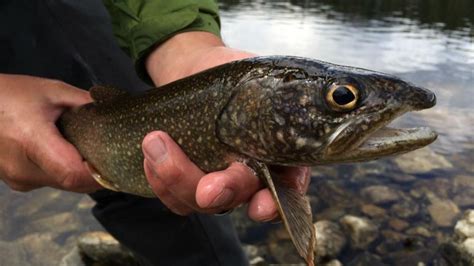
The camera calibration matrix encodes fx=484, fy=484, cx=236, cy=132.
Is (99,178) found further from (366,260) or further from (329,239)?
(366,260)

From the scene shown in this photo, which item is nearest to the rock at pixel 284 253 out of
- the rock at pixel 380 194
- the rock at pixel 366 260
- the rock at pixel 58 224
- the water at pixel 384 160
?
the water at pixel 384 160

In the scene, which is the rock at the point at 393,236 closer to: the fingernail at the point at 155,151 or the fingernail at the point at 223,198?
the fingernail at the point at 223,198

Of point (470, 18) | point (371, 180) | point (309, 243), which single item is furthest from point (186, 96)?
point (470, 18)

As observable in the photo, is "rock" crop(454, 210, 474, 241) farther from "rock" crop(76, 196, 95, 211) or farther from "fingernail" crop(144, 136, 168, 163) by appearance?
A: "rock" crop(76, 196, 95, 211)

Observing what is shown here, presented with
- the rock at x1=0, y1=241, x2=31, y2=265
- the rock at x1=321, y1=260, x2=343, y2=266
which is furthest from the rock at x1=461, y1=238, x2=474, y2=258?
the rock at x1=0, y1=241, x2=31, y2=265

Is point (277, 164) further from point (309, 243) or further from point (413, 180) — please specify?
point (413, 180)

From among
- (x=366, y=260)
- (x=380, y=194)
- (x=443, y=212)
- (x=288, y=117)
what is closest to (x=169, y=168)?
(x=288, y=117)
